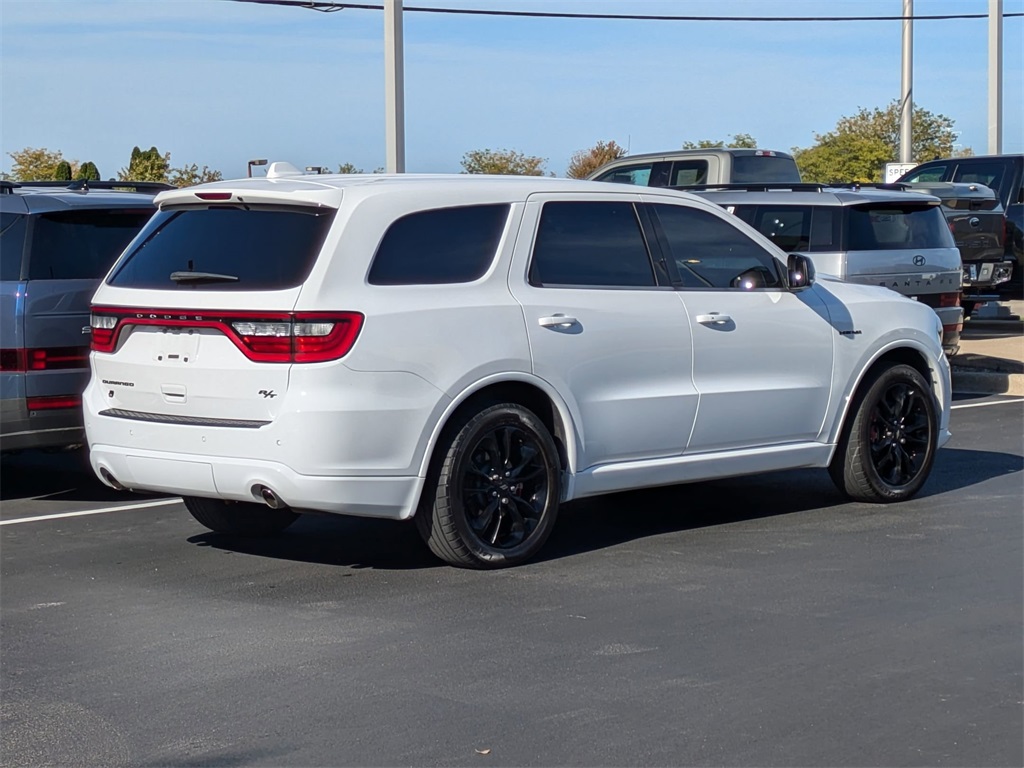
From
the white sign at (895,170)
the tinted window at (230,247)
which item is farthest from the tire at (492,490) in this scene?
the white sign at (895,170)

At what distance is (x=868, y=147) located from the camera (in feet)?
149

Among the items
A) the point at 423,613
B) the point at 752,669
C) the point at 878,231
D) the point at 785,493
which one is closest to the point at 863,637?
the point at 752,669

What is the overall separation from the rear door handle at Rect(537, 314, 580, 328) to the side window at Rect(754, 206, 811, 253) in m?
6.08

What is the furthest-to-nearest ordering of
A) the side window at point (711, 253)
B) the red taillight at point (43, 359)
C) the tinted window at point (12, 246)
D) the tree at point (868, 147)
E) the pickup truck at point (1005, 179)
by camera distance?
the tree at point (868, 147)
the pickup truck at point (1005, 179)
the tinted window at point (12, 246)
the red taillight at point (43, 359)
the side window at point (711, 253)

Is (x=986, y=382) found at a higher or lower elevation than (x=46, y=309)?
lower

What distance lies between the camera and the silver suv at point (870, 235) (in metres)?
12.8

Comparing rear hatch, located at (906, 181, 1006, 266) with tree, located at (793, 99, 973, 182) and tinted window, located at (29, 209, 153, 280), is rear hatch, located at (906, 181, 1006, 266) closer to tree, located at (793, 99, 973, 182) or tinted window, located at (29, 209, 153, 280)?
tinted window, located at (29, 209, 153, 280)

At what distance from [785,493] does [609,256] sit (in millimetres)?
2468

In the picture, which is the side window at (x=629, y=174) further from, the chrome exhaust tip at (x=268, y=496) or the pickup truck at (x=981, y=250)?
the chrome exhaust tip at (x=268, y=496)

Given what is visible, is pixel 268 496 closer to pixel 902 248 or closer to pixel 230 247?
pixel 230 247

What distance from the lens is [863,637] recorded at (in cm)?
587

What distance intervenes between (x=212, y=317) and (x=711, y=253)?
283 cm

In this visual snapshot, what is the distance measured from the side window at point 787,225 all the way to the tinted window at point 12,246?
6687mm

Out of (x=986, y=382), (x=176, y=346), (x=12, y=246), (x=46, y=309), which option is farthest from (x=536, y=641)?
(x=986, y=382)
